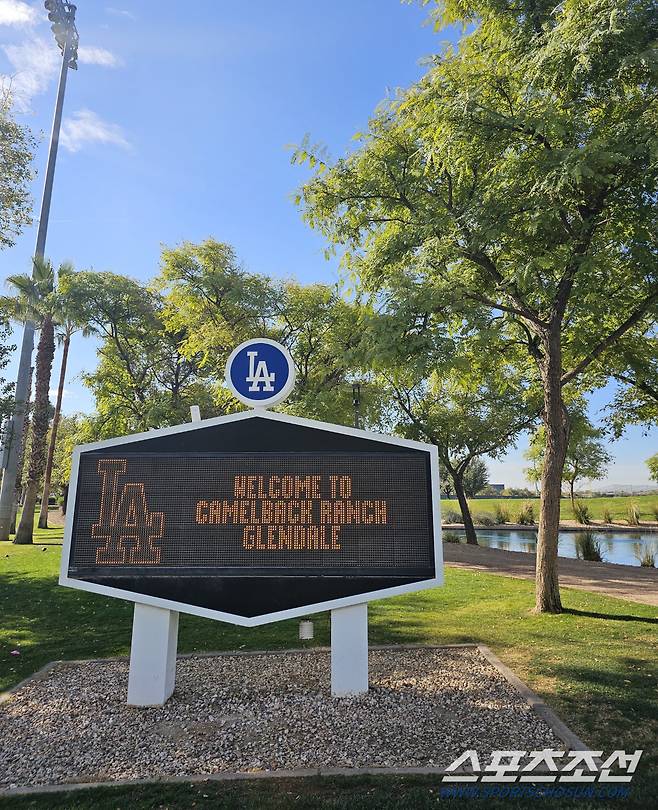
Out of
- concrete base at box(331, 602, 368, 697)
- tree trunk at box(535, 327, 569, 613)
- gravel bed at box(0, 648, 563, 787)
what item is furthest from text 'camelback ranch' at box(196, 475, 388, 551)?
tree trunk at box(535, 327, 569, 613)

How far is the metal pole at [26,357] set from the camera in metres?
20.1

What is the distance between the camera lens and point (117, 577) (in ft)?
16.6

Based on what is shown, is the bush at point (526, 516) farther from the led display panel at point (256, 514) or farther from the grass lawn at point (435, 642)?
the led display panel at point (256, 514)

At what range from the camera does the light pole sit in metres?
20.0

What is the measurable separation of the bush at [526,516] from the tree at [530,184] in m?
27.4

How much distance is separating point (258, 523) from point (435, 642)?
3773 mm

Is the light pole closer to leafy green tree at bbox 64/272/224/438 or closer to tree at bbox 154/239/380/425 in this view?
leafy green tree at bbox 64/272/224/438

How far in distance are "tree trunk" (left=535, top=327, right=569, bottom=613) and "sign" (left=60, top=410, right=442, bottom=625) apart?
4.73 metres

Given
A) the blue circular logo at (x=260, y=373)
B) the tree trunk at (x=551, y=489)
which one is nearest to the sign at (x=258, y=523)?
the blue circular logo at (x=260, y=373)

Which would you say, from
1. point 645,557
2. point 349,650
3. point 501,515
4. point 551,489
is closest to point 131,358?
point 551,489

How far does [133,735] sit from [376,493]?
301cm

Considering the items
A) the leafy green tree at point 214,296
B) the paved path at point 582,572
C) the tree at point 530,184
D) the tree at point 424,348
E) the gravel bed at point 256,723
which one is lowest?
the gravel bed at point 256,723

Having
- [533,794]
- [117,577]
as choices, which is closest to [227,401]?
[117,577]

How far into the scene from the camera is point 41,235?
950 inches
